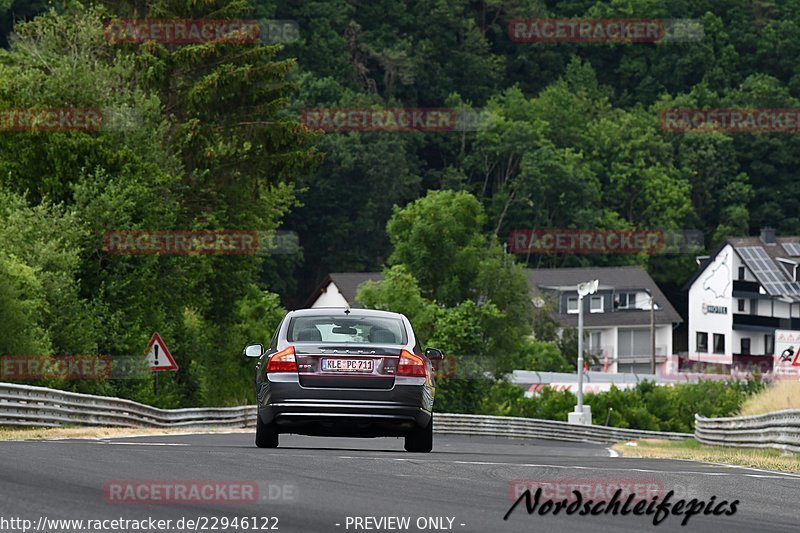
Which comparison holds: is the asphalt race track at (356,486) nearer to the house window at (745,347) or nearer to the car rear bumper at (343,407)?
the car rear bumper at (343,407)

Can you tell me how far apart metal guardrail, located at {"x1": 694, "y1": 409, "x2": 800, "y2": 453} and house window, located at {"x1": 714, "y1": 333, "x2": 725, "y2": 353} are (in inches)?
3543

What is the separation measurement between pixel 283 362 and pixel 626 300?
358 feet

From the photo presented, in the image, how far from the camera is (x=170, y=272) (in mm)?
43969

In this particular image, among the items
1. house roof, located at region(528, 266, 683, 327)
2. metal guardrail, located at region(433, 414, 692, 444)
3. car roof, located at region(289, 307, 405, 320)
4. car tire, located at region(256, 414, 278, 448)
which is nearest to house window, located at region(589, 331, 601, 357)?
house roof, located at region(528, 266, 683, 327)

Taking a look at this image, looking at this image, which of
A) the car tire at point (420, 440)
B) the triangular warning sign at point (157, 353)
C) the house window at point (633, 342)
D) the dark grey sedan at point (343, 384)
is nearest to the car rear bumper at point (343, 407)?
the dark grey sedan at point (343, 384)

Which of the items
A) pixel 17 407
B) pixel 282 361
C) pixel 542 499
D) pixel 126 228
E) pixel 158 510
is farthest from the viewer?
pixel 126 228

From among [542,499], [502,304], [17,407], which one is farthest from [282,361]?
[502,304]

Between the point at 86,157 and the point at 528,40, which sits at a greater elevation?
the point at 528,40

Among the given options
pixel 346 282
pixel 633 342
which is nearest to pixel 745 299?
pixel 633 342

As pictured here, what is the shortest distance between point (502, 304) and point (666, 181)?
5068 centimetres

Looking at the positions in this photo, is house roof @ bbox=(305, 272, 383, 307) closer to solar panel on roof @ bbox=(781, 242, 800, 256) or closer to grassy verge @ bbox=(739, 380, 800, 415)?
solar panel on roof @ bbox=(781, 242, 800, 256)

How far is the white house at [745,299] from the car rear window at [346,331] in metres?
104

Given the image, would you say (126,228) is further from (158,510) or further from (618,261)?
(618,261)

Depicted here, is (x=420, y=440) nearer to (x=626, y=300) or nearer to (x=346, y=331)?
(x=346, y=331)
